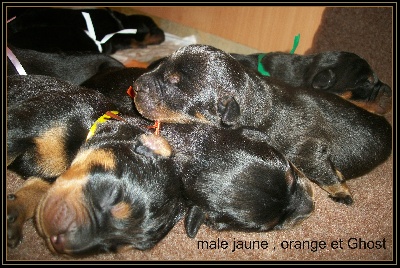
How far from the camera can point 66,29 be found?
13.3 feet

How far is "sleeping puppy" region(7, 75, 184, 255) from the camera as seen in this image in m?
1.75

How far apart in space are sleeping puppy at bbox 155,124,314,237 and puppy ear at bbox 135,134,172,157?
13 centimetres

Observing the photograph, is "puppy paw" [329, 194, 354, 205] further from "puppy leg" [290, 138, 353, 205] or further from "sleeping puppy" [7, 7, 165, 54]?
"sleeping puppy" [7, 7, 165, 54]

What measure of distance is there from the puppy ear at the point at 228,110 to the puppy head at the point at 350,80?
133cm

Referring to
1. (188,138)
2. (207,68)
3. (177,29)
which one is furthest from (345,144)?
(177,29)

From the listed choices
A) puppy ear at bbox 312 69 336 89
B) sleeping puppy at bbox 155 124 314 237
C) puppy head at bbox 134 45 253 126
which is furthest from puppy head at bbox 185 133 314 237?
puppy ear at bbox 312 69 336 89

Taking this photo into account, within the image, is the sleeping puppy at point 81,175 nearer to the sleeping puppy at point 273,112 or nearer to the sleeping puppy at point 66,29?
the sleeping puppy at point 273,112

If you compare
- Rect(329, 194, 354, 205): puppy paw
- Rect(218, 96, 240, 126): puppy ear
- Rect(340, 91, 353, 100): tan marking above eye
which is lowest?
Rect(329, 194, 354, 205): puppy paw

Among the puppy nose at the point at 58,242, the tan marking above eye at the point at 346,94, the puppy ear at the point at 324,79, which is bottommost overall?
the tan marking above eye at the point at 346,94

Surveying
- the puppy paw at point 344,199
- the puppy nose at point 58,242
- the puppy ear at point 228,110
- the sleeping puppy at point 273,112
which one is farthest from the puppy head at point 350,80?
the puppy nose at point 58,242

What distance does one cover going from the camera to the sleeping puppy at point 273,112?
8.46 feet

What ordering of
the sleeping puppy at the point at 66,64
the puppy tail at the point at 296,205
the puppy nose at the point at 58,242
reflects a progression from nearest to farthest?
the puppy nose at the point at 58,242
the puppy tail at the point at 296,205
the sleeping puppy at the point at 66,64
